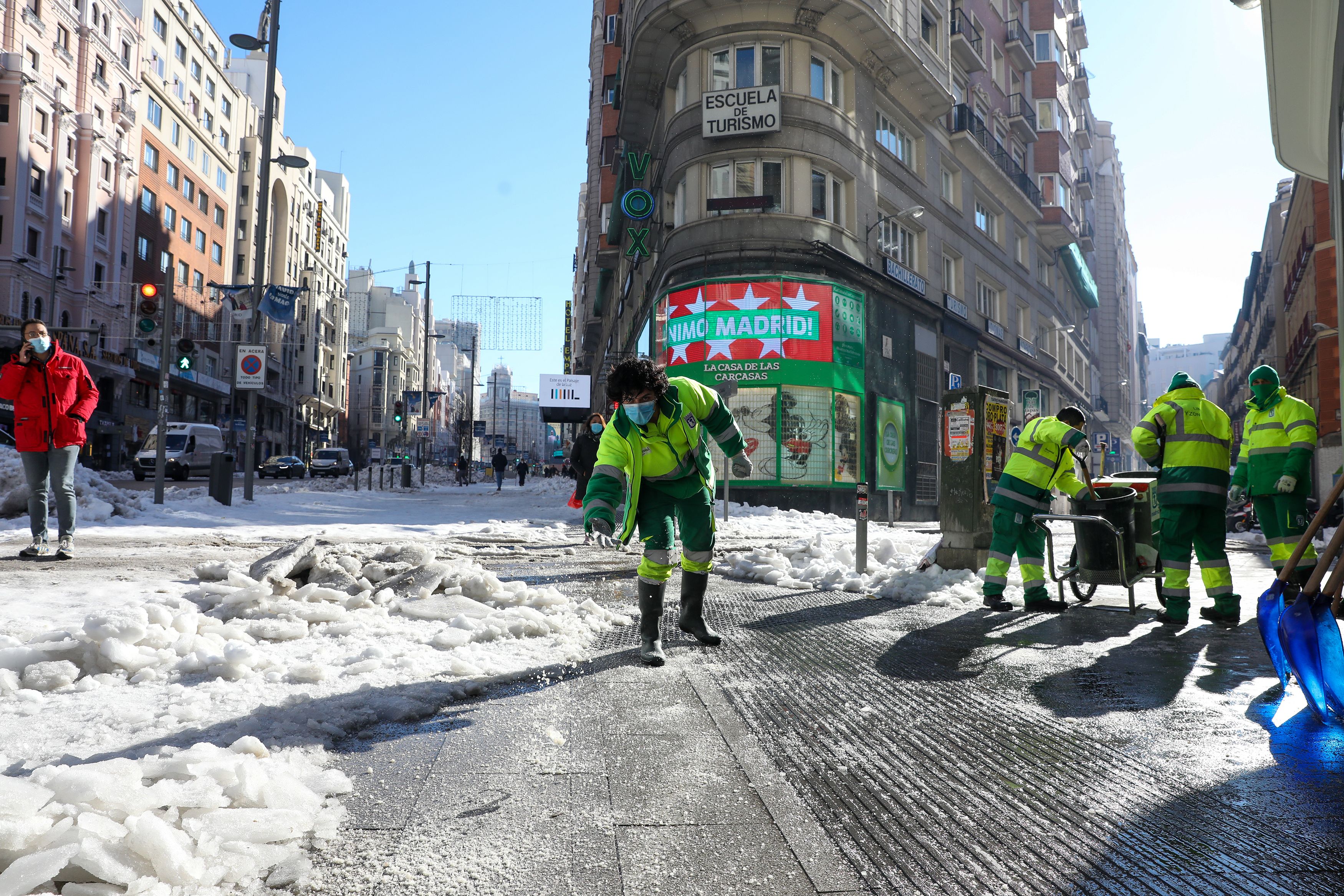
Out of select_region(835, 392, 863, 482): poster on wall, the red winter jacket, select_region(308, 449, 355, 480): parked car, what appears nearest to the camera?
the red winter jacket

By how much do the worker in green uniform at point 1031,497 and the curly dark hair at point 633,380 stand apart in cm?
369

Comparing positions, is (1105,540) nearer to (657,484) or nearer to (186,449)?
(657,484)

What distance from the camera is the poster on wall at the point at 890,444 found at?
2300 cm

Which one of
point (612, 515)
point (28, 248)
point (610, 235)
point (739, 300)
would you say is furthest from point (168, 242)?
point (612, 515)

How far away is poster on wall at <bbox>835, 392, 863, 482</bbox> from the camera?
70.1ft

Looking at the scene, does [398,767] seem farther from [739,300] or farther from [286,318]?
[739,300]

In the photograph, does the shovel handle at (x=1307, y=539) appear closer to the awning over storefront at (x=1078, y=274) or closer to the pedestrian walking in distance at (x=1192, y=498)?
the pedestrian walking in distance at (x=1192, y=498)

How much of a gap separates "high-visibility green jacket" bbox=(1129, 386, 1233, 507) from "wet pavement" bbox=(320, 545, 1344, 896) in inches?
69.8

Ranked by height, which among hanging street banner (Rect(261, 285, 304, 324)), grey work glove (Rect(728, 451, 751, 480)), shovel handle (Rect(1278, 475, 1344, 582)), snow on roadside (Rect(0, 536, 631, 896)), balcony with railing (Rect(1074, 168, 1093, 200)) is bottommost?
snow on roadside (Rect(0, 536, 631, 896))

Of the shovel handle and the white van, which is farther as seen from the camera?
the white van

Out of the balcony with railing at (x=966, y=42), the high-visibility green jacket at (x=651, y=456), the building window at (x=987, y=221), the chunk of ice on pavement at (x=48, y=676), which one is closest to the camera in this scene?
the chunk of ice on pavement at (x=48, y=676)

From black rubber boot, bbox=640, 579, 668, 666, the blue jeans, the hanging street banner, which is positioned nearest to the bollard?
black rubber boot, bbox=640, 579, 668, 666

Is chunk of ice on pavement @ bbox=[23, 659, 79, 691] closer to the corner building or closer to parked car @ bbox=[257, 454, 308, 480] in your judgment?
the corner building

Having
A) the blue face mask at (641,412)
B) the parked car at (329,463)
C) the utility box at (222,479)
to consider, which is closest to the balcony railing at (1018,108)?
the utility box at (222,479)
